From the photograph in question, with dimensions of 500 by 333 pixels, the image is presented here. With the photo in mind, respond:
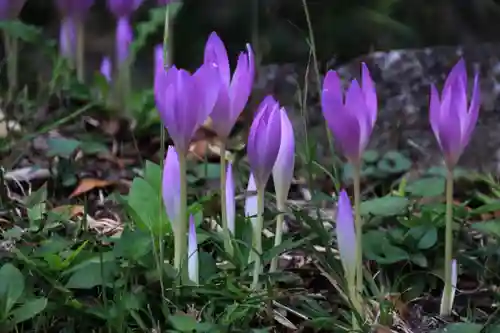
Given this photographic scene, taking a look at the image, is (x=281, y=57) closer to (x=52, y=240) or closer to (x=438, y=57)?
(x=438, y=57)

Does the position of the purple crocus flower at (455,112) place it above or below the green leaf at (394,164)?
above

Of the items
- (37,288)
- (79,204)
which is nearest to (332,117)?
(37,288)

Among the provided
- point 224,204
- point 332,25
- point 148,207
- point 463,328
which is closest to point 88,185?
point 148,207

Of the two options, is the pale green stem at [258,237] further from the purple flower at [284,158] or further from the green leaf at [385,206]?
the green leaf at [385,206]

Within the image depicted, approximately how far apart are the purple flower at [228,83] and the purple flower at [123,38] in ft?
3.08

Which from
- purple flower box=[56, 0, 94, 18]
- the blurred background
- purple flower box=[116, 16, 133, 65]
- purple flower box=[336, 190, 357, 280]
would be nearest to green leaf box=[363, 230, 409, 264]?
purple flower box=[336, 190, 357, 280]

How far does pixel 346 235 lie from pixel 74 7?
3.96 feet

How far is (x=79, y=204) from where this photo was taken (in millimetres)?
1285

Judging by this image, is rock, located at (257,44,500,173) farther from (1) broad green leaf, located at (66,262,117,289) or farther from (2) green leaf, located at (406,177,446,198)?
(1) broad green leaf, located at (66,262,117,289)

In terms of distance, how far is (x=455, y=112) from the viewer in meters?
0.87

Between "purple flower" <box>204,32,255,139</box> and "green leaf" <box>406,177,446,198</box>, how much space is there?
1.34 ft

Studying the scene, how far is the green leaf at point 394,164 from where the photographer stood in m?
1.42

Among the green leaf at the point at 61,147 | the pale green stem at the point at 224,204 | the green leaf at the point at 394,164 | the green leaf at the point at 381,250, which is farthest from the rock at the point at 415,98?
the pale green stem at the point at 224,204

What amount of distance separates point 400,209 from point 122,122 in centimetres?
79
